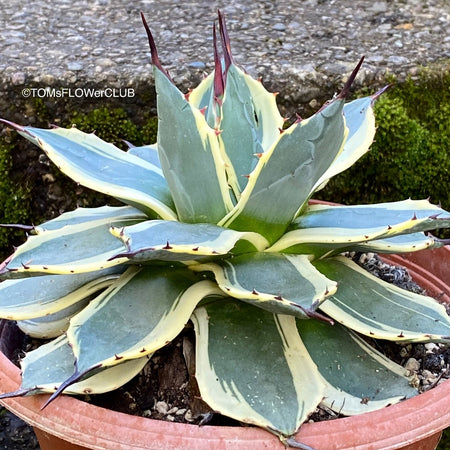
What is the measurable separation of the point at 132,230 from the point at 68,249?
0.14m

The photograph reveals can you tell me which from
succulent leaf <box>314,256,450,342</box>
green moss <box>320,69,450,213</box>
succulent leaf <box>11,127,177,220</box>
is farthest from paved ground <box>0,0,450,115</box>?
succulent leaf <box>314,256,450,342</box>

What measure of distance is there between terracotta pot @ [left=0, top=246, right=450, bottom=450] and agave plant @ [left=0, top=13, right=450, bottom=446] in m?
0.02

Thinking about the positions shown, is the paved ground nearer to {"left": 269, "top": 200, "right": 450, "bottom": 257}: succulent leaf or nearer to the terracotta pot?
{"left": 269, "top": 200, "right": 450, "bottom": 257}: succulent leaf

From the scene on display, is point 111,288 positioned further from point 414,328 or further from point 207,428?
point 414,328

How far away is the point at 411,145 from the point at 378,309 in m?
0.67

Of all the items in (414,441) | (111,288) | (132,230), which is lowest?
(414,441)

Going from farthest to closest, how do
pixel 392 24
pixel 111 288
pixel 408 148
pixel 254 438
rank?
pixel 392 24, pixel 408 148, pixel 111 288, pixel 254 438

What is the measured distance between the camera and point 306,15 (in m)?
1.79

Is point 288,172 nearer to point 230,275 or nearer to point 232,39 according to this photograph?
point 230,275

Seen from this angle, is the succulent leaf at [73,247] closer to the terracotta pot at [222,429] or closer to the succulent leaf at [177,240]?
the succulent leaf at [177,240]

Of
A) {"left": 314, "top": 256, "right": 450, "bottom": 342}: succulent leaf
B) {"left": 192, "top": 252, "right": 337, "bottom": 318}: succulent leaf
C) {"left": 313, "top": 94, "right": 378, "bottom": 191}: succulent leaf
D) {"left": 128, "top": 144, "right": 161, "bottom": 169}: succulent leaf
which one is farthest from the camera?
{"left": 128, "top": 144, "right": 161, "bottom": 169}: succulent leaf

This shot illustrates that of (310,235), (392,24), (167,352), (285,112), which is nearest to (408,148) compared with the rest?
(285,112)

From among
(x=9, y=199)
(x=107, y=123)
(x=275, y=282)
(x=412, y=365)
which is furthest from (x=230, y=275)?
(x=9, y=199)

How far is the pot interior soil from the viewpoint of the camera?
85cm
